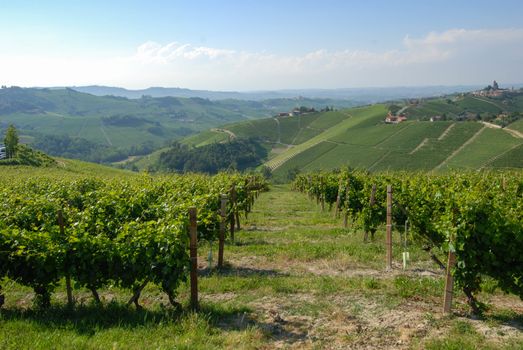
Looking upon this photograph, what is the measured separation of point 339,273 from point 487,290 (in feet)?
11.3

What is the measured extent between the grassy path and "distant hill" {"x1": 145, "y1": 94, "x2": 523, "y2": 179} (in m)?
44.1

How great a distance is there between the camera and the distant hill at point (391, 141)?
82.9 metres

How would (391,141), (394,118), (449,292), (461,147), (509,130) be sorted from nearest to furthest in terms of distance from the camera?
1. (449,292)
2. (461,147)
3. (509,130)
4. (391,141)
5. (394,118)

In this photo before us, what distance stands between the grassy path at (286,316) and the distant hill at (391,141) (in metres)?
44.1

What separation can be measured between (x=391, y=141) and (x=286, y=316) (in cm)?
10614

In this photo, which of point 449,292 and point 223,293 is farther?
point 223,293

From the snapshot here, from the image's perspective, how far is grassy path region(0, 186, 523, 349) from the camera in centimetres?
647

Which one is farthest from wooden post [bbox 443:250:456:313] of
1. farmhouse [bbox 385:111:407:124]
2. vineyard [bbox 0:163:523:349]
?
farmhouse [bbox 385:111:407:124]

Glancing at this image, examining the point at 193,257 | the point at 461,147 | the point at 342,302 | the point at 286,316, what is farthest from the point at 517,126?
the point at 193,257

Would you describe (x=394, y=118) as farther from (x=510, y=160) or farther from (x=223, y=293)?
(x=223, y=293)

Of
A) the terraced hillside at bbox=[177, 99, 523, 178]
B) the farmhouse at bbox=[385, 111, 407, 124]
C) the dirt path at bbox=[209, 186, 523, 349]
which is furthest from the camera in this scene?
the farmhouse at bbox=[385, 111, 407, 124]

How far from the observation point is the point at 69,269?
7.54 metres

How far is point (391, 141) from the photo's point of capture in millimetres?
107000

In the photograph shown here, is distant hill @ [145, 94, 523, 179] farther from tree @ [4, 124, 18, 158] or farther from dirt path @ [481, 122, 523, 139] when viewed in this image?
tree @ [4, 124, 18, 158]
